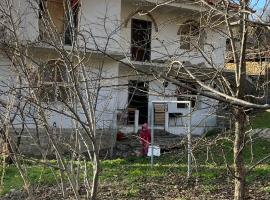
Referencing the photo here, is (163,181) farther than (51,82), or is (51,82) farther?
(163,181)

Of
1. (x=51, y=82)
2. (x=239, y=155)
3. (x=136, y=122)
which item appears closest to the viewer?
(x=51, y=82)

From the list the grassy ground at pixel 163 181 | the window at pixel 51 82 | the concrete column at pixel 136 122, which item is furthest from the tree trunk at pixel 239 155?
the concrete column at pixel 136 122

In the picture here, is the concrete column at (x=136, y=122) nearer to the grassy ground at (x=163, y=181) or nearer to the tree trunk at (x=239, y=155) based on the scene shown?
the grassy ground at (x=163, y=181)

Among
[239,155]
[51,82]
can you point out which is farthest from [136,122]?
[51,82]

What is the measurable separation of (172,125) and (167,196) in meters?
12.5

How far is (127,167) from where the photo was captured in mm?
14469

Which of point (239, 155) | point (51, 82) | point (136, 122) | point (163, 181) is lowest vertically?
point (163, 181)

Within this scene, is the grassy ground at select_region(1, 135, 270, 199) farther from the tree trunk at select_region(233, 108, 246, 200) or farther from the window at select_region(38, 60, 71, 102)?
the window at select_region(38, 60, 71, 102)

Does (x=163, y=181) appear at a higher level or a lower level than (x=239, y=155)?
lower

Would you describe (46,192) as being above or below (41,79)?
below

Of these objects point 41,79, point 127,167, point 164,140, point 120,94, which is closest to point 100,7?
point 120,94

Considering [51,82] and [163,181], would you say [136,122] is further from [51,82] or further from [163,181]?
[51,82]

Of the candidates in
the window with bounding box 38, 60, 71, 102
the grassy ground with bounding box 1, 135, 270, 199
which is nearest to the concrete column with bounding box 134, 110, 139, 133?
the grassy ground with bounding box 1, 135, 270, 199

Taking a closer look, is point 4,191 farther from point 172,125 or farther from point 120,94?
point 172,125
